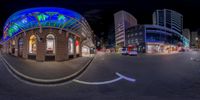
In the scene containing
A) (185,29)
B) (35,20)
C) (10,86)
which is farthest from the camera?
(185,29)

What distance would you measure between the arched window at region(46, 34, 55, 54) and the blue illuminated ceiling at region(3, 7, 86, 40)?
1.04ft

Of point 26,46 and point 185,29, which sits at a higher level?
point 185,29

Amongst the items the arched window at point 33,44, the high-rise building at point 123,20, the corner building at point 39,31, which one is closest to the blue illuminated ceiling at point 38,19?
the corner building at point 39,31

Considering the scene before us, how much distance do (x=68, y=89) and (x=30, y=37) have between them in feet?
5.42

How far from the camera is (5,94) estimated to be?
3326mm

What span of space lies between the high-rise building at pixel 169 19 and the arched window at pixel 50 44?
4.77 meters

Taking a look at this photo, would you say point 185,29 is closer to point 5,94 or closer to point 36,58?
point 36,58

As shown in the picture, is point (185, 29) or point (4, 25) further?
point (185, 29)

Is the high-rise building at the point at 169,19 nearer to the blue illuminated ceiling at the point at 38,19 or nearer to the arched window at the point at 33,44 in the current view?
the blue illuminated ceiling at the point at 38,19

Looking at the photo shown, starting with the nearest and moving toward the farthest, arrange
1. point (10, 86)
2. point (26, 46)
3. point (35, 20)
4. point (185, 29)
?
point (35, 20)
point (26, 46)
point (10, 86)
point (185, 29)

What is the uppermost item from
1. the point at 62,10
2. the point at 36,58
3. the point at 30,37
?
the point at 62,10

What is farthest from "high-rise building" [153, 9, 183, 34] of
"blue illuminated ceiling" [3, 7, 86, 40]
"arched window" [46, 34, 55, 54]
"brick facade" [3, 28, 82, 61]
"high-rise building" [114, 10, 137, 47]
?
"arched window" [46, 34, 55, 54]

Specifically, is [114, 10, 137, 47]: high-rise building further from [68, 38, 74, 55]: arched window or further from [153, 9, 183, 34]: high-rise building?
[68, 38, 74, 55]: arched window

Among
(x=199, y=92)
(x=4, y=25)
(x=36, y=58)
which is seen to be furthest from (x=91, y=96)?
(x=4, y=25)
